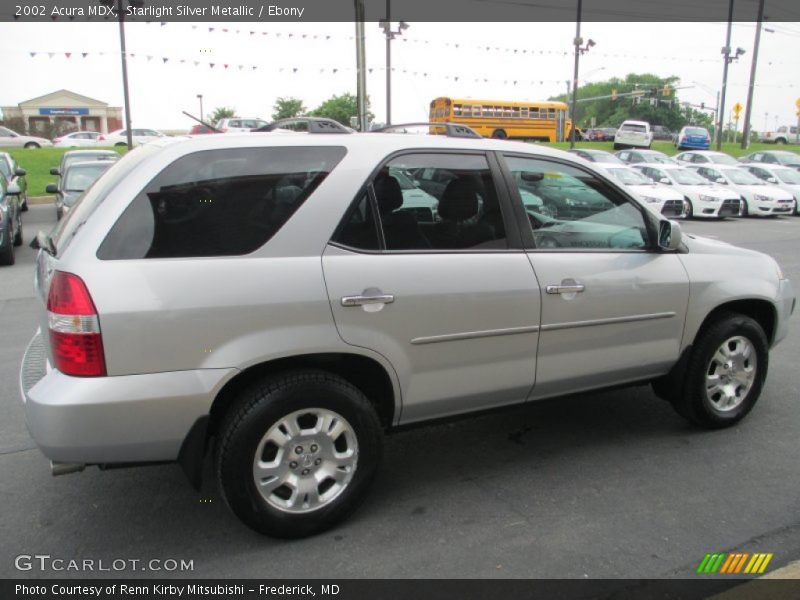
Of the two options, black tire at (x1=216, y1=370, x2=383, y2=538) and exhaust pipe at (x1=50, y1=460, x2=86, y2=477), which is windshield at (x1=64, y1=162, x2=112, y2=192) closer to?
exhaust pipe at (x1=50, y1=460, x2=86, y2=477)

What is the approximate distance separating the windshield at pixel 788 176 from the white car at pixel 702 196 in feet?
12.8

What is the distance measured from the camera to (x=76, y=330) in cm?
260

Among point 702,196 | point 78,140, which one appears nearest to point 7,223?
point 702,196

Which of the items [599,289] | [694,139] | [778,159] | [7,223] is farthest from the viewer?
[694,139]

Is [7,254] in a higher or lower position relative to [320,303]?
lower

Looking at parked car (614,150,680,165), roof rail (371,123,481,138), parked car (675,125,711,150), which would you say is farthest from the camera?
parked car (675,125,711,150)

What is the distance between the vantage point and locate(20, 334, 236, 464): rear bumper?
260 centimetres

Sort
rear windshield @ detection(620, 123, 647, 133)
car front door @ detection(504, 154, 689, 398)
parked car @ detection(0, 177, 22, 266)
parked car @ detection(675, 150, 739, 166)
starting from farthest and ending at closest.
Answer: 1. rear windshield @ detection(620, 123, 647, 133)
2. parked car @ detection(675, 150, 739, 166)
3. parked car @ detection(0, 177, 22, 266)
4. car front door @ detection(504, 154, 689, 398)

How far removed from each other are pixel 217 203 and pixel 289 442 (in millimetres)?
1062

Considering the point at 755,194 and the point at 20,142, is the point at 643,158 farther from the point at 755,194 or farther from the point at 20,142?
the point at 20,142

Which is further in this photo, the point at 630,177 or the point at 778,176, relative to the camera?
the point at 778,176

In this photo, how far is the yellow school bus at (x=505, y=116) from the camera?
40031mm

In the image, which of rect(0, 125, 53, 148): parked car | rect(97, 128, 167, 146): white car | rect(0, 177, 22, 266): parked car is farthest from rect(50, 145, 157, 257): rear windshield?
rect(0, 125, 53, 148): parked car

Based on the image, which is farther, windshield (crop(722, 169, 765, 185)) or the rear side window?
windshield (crop(722, 169, 765, 185))
